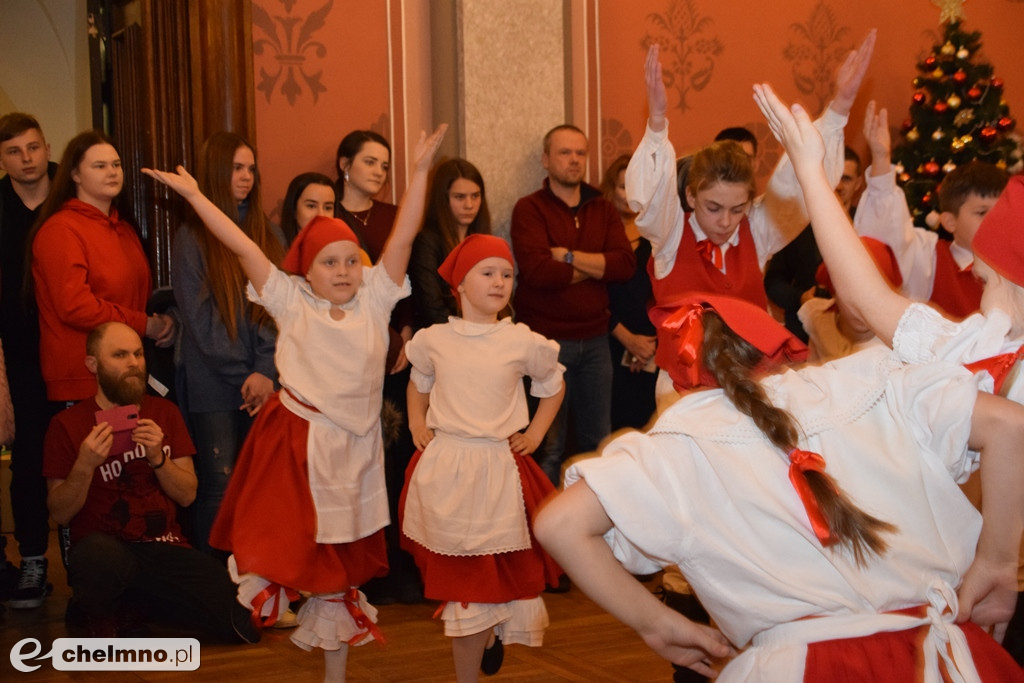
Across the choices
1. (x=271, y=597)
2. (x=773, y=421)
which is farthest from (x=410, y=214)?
(x=773, y=421)

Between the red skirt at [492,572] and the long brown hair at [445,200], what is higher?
the long brown hair at [445,200]

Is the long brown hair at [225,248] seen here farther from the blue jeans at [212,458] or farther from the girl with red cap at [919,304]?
the girl with red cap at [919,304]

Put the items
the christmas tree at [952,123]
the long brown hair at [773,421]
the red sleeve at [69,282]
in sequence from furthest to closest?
the christmas tree at [952,123] → the red sleeve at [69,282] → the long brown hair at [773,421]

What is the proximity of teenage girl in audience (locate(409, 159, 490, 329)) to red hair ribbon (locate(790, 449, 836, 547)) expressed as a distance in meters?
3.10

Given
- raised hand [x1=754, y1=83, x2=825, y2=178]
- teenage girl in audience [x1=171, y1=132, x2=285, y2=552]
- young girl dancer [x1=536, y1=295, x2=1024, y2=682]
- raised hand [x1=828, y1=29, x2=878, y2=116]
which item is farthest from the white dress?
teenage girl in audience [x1=171, y1=132, x2=285, y2=552]

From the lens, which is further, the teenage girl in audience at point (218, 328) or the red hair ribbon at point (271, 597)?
the teenage girl in audience at point (218, 328)

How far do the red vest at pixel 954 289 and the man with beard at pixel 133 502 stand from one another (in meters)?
2.64

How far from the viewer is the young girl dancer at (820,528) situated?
60.1 inches

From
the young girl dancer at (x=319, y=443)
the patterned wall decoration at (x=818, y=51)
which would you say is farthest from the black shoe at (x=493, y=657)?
the patterned wall decoration at (x=818, y=51)

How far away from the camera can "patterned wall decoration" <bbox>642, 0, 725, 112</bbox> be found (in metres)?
6.00

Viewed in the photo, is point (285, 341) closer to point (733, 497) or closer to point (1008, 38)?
point (733, 497)

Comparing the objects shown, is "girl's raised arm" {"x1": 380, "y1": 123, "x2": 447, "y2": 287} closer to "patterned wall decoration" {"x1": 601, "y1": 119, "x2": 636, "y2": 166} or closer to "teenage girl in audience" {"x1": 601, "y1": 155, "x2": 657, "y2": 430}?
"teenage girl in audience" {"x1": 601, "y1": 155, "x2": 657, "y2": 430}

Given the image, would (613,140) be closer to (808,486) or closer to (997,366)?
(997,366)

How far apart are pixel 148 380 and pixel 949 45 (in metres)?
4.82
